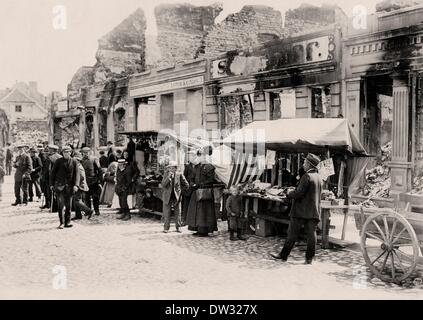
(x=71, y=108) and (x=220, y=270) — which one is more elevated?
(x=71, y=108)

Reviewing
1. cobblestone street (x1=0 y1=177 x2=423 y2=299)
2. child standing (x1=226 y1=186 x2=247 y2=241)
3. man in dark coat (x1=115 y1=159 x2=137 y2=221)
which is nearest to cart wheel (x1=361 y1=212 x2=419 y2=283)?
cobblestone street (x1=0 y1=177 x2=423 y2=299)

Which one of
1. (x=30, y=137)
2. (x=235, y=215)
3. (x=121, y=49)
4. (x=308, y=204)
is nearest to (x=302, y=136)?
(x=235, y=215)

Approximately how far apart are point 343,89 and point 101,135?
1677cm

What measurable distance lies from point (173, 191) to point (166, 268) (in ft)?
11.3

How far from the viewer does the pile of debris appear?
13.4 m

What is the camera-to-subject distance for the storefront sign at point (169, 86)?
19.9 metres

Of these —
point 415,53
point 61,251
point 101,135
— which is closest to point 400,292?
point 61,251

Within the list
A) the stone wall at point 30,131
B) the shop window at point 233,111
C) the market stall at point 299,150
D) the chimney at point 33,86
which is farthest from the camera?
the chimney at point 33,86

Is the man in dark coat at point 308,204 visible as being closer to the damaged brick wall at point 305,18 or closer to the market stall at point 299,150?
the market stall at point 299,150

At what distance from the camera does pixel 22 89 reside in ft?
252

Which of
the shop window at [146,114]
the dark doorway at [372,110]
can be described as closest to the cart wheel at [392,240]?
the dark doorway at [372,110]

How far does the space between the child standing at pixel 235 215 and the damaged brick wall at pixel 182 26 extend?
16.2 metres

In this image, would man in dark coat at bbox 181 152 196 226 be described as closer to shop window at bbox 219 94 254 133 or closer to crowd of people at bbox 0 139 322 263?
crowd of people at bbox 0 139 322 263

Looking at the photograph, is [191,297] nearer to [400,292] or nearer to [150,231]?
[400,292]
